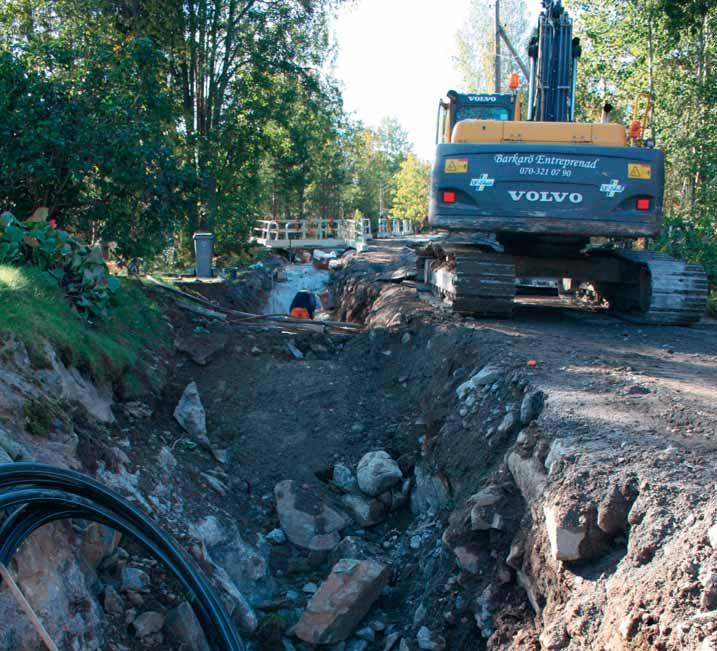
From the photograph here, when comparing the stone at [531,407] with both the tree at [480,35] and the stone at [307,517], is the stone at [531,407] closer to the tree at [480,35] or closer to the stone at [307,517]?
the stone at [307,517]

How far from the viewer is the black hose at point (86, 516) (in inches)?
138

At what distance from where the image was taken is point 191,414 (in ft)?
24.3

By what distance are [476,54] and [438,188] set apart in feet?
122

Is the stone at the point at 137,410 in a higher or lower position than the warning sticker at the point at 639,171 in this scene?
lower

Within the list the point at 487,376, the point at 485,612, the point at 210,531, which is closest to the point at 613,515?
the point at 485,612

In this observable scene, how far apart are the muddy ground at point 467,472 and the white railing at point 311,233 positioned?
23.1 m

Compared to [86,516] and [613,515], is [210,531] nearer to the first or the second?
[86,516]

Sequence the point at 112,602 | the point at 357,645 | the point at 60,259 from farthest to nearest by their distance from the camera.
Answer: the point at 60,259
the point at 357,645
the point at 112,602

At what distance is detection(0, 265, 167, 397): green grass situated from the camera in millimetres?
5848

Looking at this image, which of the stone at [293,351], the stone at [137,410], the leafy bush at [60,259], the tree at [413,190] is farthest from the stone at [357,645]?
the tree at [413,190]

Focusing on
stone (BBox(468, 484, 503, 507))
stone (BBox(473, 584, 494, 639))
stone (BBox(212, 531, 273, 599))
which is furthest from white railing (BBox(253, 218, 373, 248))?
stone (BBox(473, 584, 494, 639))

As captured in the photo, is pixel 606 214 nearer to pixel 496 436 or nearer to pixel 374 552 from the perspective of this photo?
pixel 496 436

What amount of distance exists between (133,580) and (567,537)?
2.49 m

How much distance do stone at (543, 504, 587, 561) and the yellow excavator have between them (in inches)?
214
